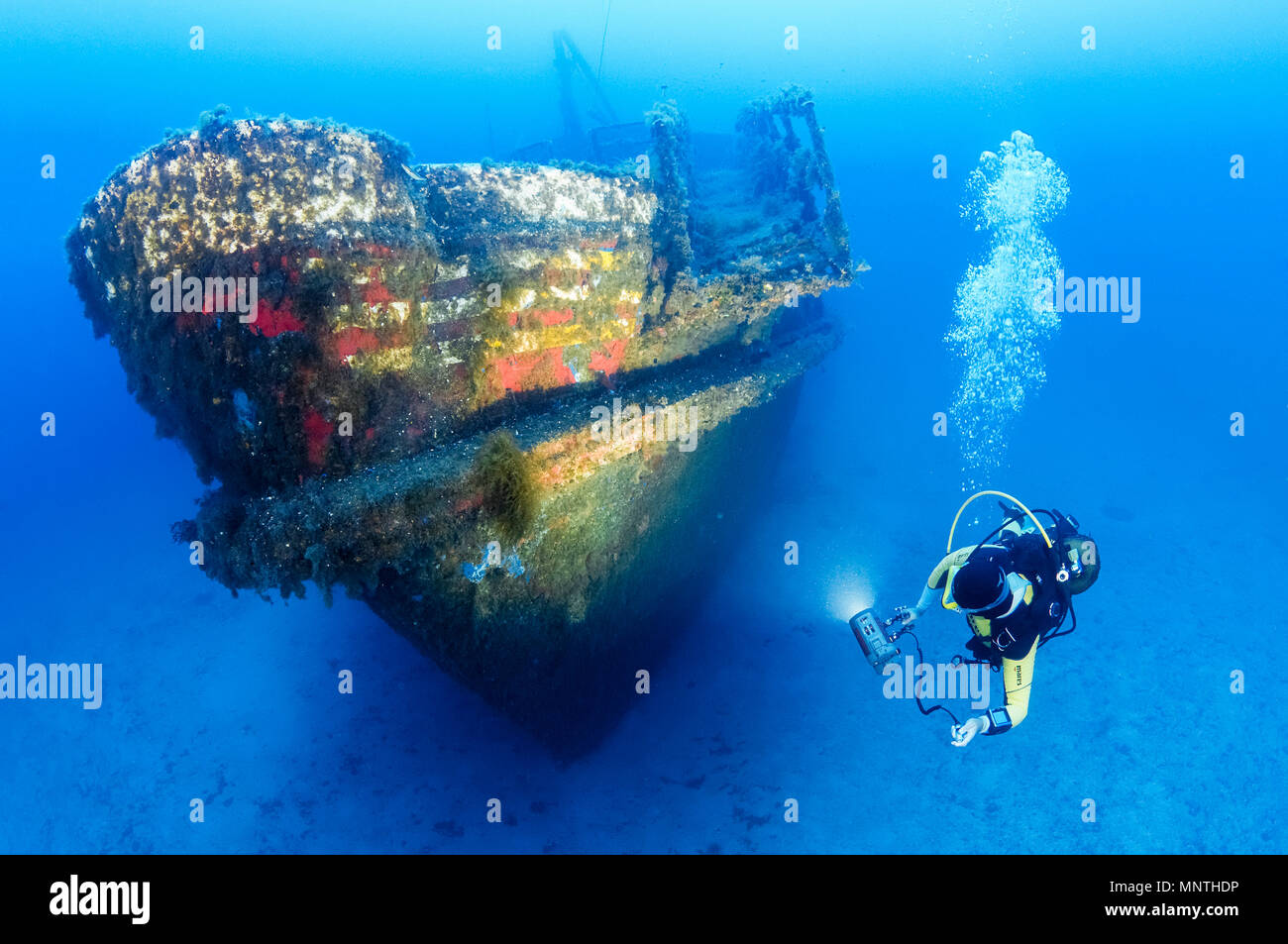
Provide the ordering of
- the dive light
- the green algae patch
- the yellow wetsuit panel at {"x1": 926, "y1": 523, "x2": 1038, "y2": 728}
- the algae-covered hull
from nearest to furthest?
the algae-covered hull
the green algae patch
the yellow wetsuit panel at {"x1": 926, "y1": 523, "x2": 1038, "y2": 728}
the dive light

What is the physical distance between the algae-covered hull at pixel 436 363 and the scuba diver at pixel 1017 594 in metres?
2.53

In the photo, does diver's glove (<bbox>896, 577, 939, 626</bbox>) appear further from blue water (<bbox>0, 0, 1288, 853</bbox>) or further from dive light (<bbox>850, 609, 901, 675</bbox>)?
blue water (<bbox>0, 0, 1288, 853</bbox>)

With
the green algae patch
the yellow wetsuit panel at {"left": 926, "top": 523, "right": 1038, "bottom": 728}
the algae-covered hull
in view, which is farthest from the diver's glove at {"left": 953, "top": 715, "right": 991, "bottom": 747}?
the green algae patch

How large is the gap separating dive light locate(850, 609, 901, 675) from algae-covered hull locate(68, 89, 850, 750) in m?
2.11

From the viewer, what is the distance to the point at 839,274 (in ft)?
18.5

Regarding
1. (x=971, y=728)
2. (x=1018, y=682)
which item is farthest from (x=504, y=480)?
(x=1018, y=682)

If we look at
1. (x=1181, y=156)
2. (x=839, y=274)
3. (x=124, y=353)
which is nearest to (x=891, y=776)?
(x=839, y=274)

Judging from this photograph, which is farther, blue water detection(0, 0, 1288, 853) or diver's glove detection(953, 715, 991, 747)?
blue water detection(0, 0, 1288, 853)

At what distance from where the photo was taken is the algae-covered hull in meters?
3.43

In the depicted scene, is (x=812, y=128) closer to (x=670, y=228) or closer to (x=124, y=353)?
(x=670, y=228)

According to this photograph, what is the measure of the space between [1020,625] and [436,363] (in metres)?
4.45

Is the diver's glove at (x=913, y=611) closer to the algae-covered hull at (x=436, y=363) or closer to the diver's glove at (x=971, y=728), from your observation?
the diver's glove at (x=971, y=728)

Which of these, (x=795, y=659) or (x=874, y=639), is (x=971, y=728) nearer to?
(x=874, y=639)

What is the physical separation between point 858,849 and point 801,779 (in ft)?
2.92
